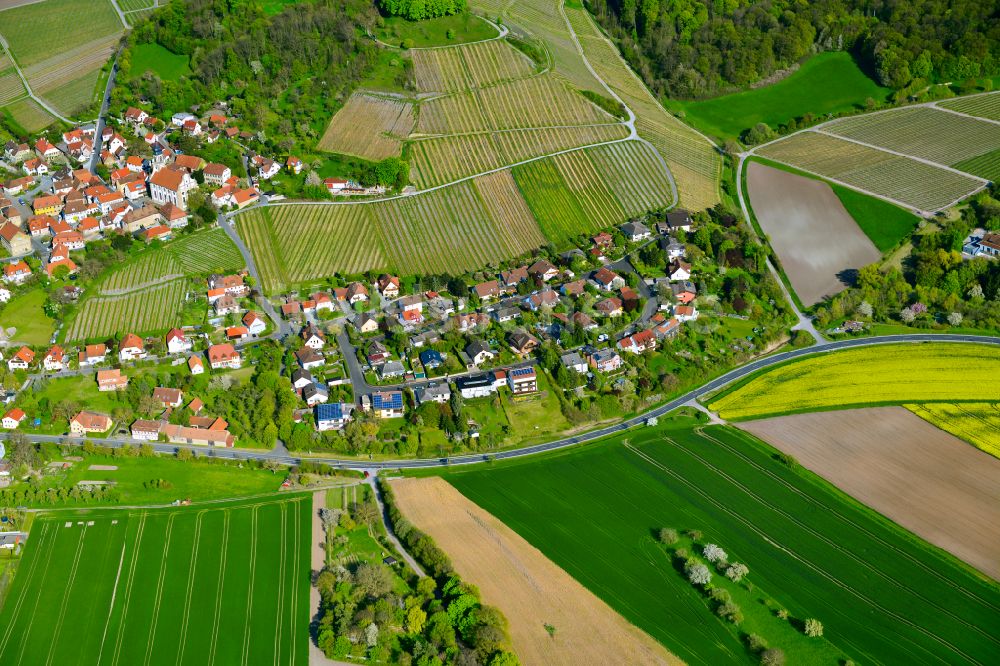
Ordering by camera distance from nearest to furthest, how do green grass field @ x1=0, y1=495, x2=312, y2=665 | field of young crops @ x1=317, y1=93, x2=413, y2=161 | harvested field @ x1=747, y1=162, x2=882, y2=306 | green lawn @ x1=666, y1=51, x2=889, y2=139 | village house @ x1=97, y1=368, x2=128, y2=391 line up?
green grass field @ x1=0, y1=495, x2=312, y2=665 < village house @ x1=97, y1=368, x2=128, y2=391 < harvested field @ x1=747, y1=162, x2=882, y2=306 < field of young crops @ x1=317, y1=93, x2=413, y2=161 < green lawn @ x1=666, y1=51, x2=889, y2=139

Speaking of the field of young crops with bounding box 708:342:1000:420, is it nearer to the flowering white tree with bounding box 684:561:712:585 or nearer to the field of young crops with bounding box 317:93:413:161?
the flowering white tree with bounding box 684:561:712:585

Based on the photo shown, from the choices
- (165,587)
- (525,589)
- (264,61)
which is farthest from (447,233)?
(165,587)

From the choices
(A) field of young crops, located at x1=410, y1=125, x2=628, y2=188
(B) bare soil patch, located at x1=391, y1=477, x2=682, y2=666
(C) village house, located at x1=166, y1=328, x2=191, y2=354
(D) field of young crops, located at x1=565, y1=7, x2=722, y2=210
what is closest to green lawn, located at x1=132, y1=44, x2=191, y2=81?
(A) field of young crops, located at x1=410, y1=125, x2=628, y2=188

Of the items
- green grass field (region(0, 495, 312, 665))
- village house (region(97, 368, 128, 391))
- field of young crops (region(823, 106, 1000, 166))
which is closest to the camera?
green grass field (region(0, 495, 312, 665))

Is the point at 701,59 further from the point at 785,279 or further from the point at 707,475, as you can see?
the point at 707,475

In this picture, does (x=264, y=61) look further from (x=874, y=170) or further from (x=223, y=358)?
(x=874, y=170)

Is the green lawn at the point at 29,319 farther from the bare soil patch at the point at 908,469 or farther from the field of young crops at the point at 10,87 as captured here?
the bare soil patch at the point at 908,469
